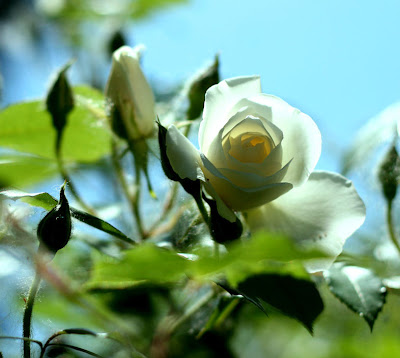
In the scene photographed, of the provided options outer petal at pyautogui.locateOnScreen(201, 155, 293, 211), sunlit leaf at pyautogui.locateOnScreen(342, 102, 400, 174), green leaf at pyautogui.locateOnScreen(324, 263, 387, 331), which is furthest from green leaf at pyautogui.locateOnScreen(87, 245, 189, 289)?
sunlit leaf at pyautogui.locateOnScreen(342, 102, 400, 174)

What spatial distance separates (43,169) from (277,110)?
1.83 ft

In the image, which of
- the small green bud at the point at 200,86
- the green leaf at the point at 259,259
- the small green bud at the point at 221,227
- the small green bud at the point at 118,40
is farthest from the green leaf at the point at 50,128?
the green leaf at the point at 259,259

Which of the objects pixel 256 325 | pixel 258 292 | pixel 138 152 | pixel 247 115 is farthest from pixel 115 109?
pixel 256 325

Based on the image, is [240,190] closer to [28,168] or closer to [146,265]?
[146,265]

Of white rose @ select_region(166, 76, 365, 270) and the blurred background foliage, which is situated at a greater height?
white rose @ select_region(166, 76, 365, 270)

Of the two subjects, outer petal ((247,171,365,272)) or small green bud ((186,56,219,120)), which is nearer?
outer petal ((247,171,365,272))

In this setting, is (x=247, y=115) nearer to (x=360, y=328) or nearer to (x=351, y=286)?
(x=351, y=286)

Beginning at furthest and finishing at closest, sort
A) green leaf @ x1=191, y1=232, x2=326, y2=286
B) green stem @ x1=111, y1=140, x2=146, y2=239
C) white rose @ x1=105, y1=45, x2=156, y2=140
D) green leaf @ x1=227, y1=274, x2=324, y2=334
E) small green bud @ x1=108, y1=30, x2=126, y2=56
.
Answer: small green bud @ x1=108, y1=30, x2=126, y2=56, green stem @ x1=111, y1=140, x2=146, y2=239, white rose @ x1=105, y1=45, x2=156, y2=140, green leaf @ x1=227, y1=274, x2=324, y2=334, green leaf @ x1=191, y1=232, x2=326, y2=286

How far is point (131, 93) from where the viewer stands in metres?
0.78

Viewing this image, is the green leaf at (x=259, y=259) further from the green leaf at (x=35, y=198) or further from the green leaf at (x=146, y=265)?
the green leaf at (x=35, y=198)

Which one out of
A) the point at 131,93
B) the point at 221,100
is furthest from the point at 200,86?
the point at 221,100

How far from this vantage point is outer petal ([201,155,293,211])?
1.91ft

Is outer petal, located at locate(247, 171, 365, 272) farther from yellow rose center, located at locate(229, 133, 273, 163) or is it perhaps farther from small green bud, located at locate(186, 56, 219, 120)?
small green bud, located at locate(186, 56, 219, 120)

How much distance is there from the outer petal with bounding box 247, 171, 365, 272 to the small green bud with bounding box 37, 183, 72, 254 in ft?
0.70
